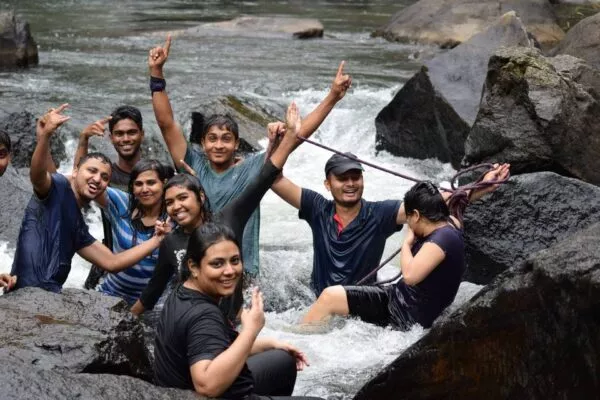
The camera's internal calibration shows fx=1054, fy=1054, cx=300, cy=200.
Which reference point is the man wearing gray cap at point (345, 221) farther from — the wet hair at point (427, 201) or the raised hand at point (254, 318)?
the raised hand at point (254, 318)

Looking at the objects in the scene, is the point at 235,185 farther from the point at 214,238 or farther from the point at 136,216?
the point at 214,238

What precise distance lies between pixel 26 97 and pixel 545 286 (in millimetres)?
10036

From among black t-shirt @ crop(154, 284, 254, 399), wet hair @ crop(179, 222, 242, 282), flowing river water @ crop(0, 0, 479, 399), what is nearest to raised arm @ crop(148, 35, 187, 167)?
flowing river water @ crop(0, 0, 479, 399)

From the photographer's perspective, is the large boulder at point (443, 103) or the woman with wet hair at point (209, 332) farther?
the large boulder at point (443, 103)

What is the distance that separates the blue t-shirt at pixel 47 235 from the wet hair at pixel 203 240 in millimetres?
1296

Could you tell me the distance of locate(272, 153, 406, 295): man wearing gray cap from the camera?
5660mm

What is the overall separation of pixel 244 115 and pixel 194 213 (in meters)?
7.17

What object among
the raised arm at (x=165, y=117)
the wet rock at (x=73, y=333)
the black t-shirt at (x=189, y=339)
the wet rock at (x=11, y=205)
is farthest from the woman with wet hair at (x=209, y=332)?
the wet rock at (x=11, y=205)

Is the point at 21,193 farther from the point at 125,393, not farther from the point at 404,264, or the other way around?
the point at 125,393

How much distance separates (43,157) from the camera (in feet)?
16.1

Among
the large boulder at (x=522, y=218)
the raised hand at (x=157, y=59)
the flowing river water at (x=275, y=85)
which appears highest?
the raised hand at (x=157, y=59)

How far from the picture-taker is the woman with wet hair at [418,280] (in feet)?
16.5

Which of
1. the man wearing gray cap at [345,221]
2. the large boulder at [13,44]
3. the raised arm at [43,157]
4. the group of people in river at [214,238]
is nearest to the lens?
the group of people in river at [214,238]

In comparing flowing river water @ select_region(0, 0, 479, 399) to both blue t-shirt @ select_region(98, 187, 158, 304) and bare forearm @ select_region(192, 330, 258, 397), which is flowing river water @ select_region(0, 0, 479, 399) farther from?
bare forearm @ select_region(192, 330, 258, 397)
